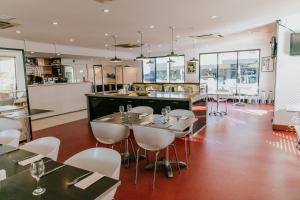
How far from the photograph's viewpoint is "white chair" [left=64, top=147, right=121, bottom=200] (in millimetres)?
1957

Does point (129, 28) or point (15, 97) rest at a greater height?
point (129, 28)

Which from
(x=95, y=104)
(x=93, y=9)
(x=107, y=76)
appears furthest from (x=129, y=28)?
(x=107, y=76)

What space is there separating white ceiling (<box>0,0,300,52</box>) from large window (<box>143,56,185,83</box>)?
6.44 meters

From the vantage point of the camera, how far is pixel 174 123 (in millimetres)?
3270

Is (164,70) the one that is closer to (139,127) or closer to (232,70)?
(232,70)

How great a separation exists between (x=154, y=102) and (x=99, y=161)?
3499 mm

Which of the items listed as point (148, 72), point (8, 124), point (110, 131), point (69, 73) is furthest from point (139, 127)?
point (148, 72)

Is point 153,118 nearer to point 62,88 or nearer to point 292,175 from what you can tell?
point 292,175

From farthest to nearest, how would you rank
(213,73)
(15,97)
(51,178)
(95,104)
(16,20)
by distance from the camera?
(213,73), (95,104), (15,97), (16,20), (51,178)

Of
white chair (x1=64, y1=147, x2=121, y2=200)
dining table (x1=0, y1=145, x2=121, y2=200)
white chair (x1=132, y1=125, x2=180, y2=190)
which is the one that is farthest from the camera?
white chair (x1=132, y1=125, x2=180, y2=190)

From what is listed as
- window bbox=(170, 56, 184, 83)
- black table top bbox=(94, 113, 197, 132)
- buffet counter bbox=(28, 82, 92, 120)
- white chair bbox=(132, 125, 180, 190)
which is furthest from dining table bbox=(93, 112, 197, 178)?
window bbox=(170, 56, 184, 83)

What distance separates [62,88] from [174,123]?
6190mm

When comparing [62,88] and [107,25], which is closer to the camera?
[107,25]

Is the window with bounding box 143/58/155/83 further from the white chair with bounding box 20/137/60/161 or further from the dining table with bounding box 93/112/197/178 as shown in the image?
the white chair with bounding box 20/137/60/161
